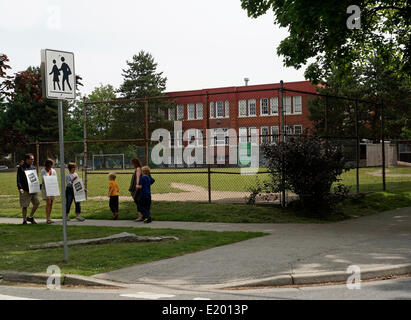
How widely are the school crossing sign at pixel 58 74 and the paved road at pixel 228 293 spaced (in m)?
3.15

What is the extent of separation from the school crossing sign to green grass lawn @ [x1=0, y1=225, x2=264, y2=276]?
107 inches

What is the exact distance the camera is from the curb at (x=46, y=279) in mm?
7367

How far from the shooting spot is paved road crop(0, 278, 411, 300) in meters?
6.39

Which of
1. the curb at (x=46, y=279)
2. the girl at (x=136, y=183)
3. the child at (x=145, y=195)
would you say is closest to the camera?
the curb at (x=46, y=279)

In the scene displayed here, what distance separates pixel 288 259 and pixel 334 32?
896 centimetres

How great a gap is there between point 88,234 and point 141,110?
145ft

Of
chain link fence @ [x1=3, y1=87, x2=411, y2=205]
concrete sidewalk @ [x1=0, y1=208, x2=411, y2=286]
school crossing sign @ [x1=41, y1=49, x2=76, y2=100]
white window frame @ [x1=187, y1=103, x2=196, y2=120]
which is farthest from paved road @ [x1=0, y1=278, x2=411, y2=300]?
white window frame @ [x1=187, y1=103, x2=196, y2=120]

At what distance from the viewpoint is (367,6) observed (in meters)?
19.1

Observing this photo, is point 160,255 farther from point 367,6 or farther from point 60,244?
point 367,6

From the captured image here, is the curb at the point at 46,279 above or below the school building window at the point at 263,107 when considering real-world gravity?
below

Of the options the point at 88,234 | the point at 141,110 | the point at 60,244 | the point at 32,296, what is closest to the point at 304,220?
the point at 88,234

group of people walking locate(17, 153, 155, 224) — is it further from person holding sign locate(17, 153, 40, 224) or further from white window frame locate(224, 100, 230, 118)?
white window frame locate(224, 100, 230, 118)

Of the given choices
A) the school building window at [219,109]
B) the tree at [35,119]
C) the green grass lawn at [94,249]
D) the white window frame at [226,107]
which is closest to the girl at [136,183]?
the green grass lawn at [94,249]

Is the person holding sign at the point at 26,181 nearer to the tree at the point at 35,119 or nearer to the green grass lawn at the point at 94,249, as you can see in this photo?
the green grass lawn at the point at 94,249
